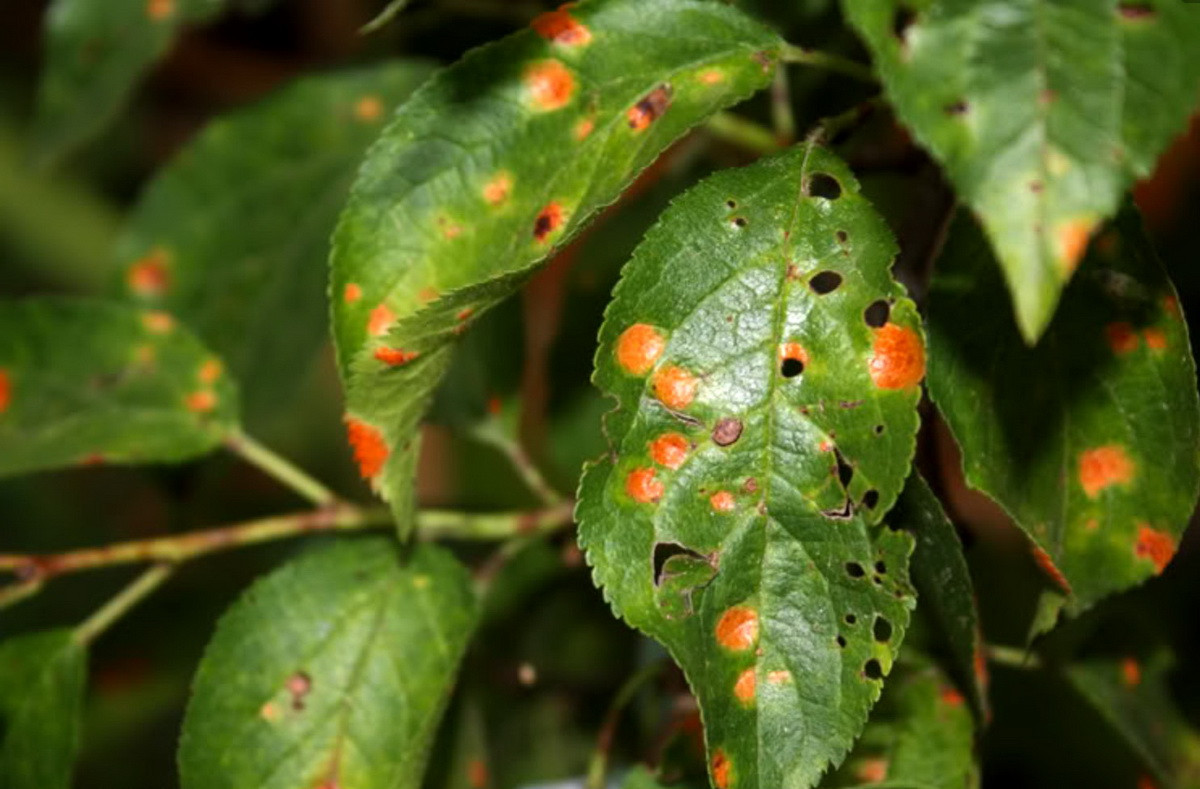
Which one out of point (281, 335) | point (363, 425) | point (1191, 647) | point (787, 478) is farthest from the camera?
point (1191, 647)

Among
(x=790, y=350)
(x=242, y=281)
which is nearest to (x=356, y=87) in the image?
(x=242, y=281)

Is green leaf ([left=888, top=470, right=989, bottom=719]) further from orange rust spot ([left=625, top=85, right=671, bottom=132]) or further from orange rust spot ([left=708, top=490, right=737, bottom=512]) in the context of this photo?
orange rust spot ([left=625, top=85, right=671, bottom=132])

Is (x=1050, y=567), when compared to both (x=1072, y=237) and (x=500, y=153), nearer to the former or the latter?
(x=1072, y=237)

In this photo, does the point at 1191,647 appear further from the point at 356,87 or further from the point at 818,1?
the point at 356,87

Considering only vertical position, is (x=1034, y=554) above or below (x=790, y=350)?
below

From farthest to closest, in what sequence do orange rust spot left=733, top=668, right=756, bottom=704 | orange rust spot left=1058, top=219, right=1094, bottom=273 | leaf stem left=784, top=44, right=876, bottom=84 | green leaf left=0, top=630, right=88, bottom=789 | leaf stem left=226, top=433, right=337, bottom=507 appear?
leaf stem left=226, top=433, right=337, bottom=507, green leaf left=0, top=630, right=88, bottom=789, leaf stem left=784, top=44, right=876, bottom=84, orange rust spot left=733, top=668, right=756, bottom=704, orange rust spot left=1058, top=219, right=1094, bottom=273

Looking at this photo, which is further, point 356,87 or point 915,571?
point 356,87

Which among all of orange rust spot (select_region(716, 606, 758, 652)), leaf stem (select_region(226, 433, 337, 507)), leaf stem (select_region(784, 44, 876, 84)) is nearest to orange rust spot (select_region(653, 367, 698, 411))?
orange rust spot (select_region(716, 606, 758, 652))
